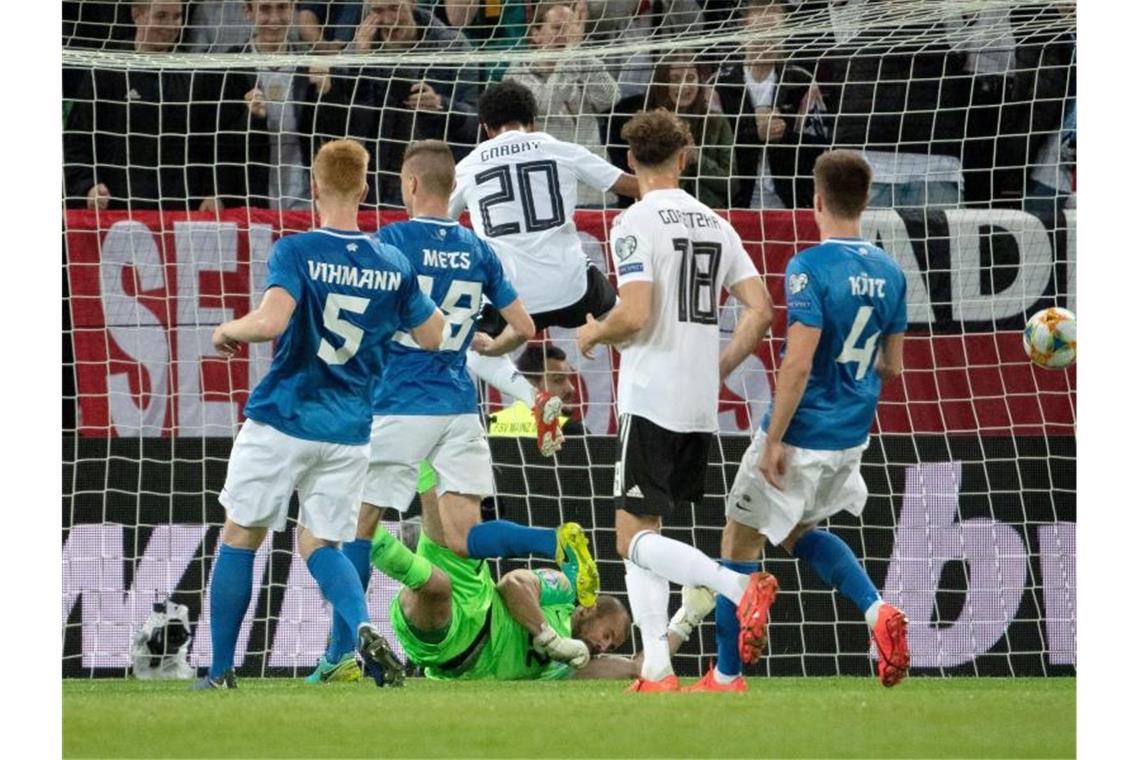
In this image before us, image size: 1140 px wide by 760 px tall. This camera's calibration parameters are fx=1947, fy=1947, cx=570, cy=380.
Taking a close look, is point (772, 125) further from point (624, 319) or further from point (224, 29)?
point (624, 319)

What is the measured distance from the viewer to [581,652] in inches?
292

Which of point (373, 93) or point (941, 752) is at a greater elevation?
point (373, 93)

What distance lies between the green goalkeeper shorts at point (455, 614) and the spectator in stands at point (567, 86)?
2882 millimetres

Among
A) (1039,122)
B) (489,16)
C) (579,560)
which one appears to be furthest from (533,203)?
(1039,122)

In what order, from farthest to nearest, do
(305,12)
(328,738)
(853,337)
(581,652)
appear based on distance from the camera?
(305,12), (581,652), (853,337), (328,738)

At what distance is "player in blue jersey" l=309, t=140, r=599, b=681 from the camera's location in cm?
698

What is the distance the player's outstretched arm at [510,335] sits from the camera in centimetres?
692

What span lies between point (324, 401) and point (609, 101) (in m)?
3.90

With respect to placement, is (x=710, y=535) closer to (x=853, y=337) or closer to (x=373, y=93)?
(x=853, y=337)

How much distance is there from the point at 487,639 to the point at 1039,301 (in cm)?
312

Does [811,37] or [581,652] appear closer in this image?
[581,652]

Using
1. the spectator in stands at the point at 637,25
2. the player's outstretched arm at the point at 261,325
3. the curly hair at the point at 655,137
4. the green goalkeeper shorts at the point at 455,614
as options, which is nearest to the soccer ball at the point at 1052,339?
the curly hair at the point at 655,137
